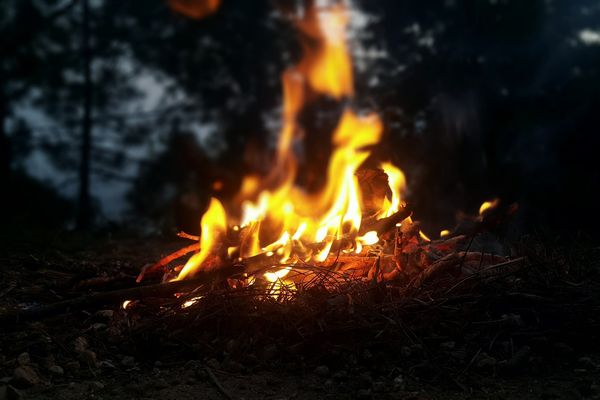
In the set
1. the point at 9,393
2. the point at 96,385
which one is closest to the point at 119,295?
the point at 96,385

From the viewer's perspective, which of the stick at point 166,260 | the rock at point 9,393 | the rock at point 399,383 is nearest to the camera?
the rock at point 9,393

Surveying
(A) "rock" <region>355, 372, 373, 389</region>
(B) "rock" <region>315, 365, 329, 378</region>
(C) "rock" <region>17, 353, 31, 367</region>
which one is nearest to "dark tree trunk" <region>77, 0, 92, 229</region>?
(C) "rock" <region>17, 353, 31, 367</region>

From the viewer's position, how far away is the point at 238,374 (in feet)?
8.70

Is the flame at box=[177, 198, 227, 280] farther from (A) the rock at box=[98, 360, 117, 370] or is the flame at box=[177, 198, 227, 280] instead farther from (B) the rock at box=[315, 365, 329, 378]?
(B) the rock at box=[315, 365, 329, 378]

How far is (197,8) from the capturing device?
11.2m

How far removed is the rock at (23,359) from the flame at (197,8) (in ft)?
31.4

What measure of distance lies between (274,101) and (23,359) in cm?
884

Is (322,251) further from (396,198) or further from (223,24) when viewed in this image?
(223,24)

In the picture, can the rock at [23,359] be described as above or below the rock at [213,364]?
above

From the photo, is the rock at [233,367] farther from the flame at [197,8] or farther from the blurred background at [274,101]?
the flame at [197,8]

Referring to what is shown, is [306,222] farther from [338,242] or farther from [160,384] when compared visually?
[160,384]

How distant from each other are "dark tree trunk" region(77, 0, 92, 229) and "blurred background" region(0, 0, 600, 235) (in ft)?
0.10

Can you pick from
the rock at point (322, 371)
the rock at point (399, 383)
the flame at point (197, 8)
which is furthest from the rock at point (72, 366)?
the flame at point (197, 8)

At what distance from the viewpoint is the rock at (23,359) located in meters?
2.67
